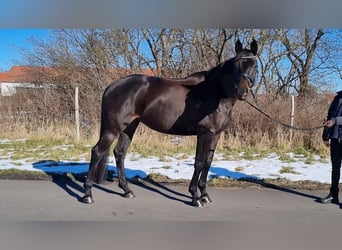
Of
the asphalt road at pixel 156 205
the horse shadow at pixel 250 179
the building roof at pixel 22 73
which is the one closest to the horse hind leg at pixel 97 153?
the asphalt road at pixel 156 205

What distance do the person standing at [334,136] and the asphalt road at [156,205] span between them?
0.20 meters

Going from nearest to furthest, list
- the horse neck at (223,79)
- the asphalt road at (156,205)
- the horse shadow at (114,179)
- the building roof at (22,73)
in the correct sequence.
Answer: the asphalt road at (156,205) → the horse neck at (223,79) → the horse shadow at (114,179) → the building roof at (22,73)

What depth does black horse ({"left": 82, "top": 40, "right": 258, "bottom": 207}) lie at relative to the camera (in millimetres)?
4242

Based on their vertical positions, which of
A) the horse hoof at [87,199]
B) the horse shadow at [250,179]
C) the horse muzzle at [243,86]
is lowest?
the horse hoof at [87,199]

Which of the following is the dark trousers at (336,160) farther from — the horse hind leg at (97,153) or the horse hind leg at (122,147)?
the horse hind leg at (97,153)

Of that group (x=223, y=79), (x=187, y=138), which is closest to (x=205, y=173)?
A: (x=223, y=79)

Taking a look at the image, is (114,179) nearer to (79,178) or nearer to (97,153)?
(79,178)

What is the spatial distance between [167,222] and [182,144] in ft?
16.4

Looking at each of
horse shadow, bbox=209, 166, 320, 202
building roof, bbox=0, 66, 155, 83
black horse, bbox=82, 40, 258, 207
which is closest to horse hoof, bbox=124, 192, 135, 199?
black horse, bbox=82, 40, 258, 207

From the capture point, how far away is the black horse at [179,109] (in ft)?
13.9

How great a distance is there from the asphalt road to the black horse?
24 cm

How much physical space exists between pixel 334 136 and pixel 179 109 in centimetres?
198

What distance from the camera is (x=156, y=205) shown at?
165 inches

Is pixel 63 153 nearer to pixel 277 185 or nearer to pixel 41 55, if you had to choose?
pixel 277 185
